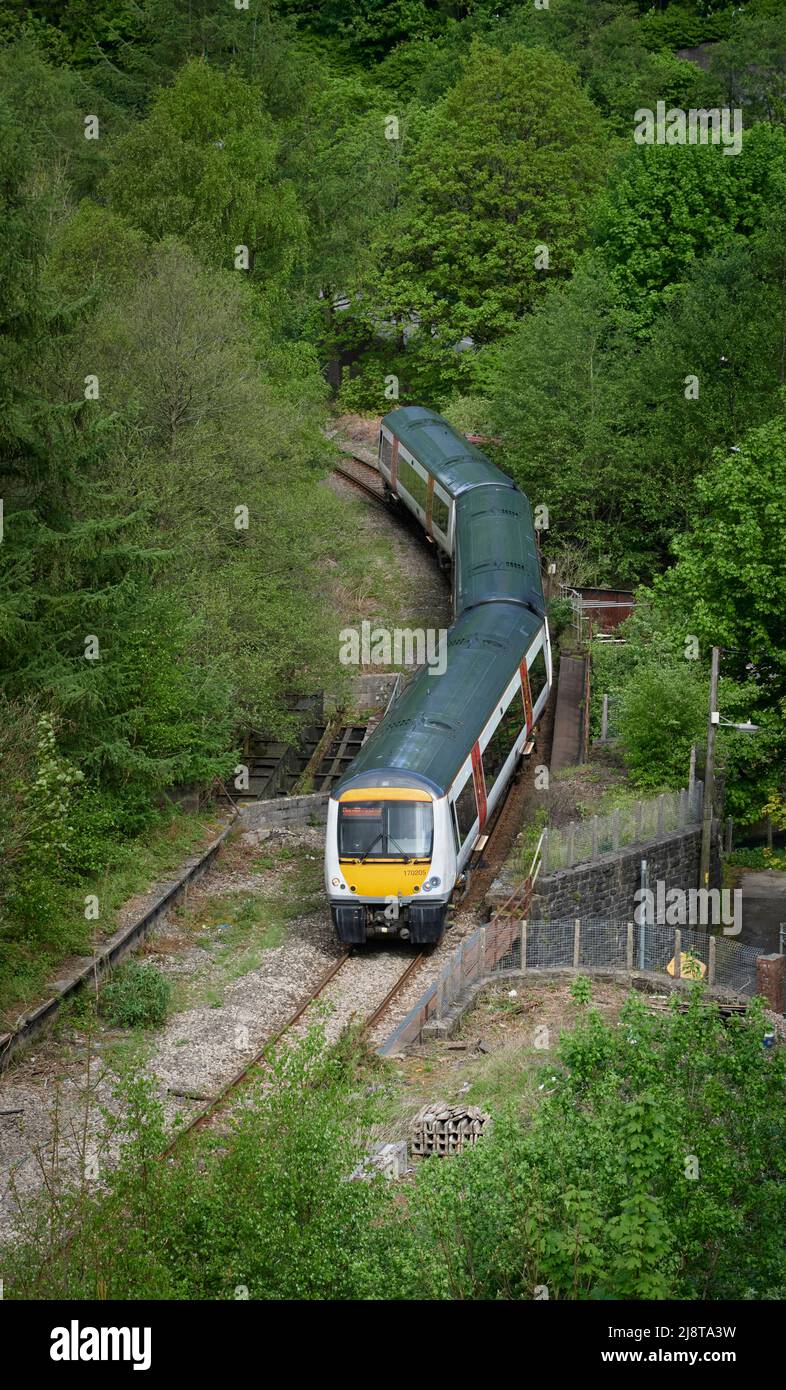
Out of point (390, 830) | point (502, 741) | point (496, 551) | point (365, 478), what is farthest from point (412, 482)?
point (390, 830)

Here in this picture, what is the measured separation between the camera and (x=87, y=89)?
63.5 meters

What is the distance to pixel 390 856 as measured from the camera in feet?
84.1

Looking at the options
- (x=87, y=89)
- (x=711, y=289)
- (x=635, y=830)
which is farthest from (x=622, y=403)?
(x=87, y=89)

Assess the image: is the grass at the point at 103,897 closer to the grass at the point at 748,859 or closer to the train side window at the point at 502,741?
the train side window at the point at 502,741

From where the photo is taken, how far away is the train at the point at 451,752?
1011 inches

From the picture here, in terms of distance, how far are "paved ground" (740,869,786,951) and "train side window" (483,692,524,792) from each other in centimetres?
586

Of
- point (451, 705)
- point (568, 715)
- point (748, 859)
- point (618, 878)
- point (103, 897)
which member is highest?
point (451, 705)

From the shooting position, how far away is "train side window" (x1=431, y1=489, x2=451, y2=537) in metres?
41.6

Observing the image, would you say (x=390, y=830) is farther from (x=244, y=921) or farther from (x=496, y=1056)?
(x=496, y=1056)

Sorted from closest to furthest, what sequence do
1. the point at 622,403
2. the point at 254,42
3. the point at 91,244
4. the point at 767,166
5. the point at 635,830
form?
the point at 635,830 → the point at 91,244 → the point at 622,403 → the point at 767,166 → the point at 254,42

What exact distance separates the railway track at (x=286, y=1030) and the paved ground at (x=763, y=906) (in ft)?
28.9

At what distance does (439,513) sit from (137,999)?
20846mm

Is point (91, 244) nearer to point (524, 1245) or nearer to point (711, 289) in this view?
point (711, 289)
